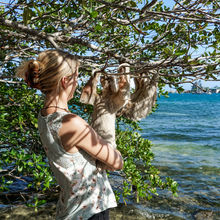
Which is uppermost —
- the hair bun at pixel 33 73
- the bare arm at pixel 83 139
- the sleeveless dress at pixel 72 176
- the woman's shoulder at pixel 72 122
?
the hair bun at pixel 33 73

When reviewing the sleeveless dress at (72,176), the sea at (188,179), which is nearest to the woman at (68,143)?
the sleeveless dress at (72,176)

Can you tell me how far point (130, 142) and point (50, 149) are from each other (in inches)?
135

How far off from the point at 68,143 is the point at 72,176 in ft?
0.83

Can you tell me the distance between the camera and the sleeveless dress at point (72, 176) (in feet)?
5.50

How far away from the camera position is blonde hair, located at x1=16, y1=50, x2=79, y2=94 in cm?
167

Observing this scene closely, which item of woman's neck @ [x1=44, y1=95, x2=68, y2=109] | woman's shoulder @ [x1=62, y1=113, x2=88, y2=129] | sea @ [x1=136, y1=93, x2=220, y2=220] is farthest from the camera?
sea @ [x1=136, y1=93, x2=220, y2=220]

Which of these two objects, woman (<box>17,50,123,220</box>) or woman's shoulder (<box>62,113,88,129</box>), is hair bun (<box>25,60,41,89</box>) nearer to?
woman (<box>17,50,123,220</box>)

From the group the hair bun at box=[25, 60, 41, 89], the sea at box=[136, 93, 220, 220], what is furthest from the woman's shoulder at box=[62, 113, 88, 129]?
the sea at box=[136, 93, 220, 220]

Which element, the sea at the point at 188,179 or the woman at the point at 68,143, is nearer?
the woman at the point at 68,143

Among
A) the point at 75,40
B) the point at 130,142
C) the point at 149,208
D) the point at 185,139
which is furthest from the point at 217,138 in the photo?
the point at 75,40

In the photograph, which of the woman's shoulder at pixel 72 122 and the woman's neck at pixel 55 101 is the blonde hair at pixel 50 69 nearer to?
the woman's neck at pixel 55 101

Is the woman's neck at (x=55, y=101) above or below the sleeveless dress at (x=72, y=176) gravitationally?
above

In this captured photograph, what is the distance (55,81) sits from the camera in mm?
1700

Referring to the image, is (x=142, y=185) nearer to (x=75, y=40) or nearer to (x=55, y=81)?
(x=75, y=40)
